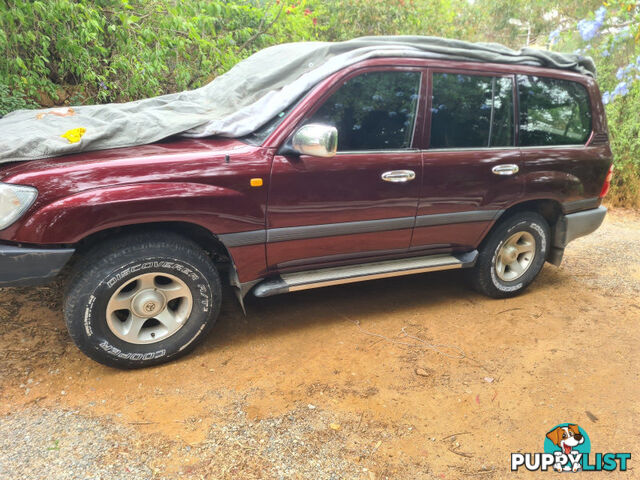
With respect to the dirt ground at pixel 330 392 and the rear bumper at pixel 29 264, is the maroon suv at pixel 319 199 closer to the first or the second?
the rear bumper at pixel 29 264

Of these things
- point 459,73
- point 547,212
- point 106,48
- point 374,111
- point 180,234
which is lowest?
point 547,212

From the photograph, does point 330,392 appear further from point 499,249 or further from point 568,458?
point 499,249

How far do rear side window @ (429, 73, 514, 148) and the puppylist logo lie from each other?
76.5 inches

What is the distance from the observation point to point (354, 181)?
294 cm

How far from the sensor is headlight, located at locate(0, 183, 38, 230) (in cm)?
222

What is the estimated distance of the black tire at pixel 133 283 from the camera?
248cm

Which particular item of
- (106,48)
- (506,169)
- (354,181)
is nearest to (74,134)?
(354,181)

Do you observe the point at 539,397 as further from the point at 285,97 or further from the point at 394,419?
the point at 285,97

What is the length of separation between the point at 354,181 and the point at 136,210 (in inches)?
51.5

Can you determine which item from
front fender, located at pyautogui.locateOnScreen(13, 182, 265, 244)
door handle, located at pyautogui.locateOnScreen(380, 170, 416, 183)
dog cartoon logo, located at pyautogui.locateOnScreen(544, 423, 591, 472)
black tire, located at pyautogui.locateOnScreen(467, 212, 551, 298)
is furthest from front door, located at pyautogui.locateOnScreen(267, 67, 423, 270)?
dog cartoon logo, located at pyautogui.locateOnScreen(544, 423, 591, 472)

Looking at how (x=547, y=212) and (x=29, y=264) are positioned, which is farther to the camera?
(x=547, y=212)

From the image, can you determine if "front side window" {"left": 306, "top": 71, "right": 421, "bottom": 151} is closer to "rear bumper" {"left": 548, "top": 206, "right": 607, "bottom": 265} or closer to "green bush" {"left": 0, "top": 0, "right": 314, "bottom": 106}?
"rear bumper" {"left": 548, "top": 206, "right": 607, "bottom": 265}

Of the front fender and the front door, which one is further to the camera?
the front door

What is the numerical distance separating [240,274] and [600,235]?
17.4 ft
